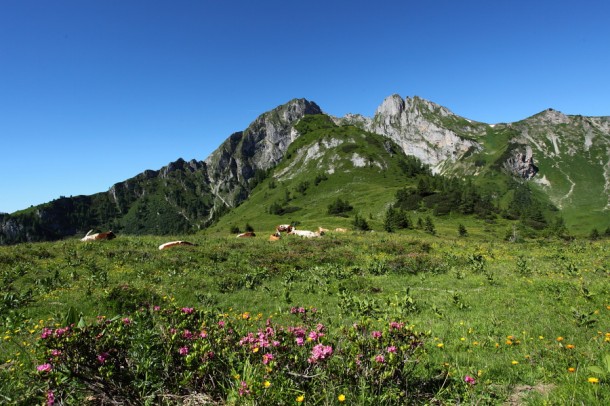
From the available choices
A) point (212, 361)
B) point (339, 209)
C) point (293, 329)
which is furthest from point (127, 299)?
point (339, 209)

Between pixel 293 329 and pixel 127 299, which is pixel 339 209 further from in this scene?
pixel 293 329

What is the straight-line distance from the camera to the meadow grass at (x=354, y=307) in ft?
17.4

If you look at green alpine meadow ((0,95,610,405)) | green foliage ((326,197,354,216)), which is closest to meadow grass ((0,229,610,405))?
green alpine meadow ((0,95,610,405))

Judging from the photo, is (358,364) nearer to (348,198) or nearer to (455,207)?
(455,207)

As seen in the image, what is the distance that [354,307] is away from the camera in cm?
1311

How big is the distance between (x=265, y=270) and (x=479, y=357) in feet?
47.9

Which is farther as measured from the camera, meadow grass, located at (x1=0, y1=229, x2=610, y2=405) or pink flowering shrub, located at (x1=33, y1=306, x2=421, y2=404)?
meadow grass, located at (x1=0, y1=229, x2=610, y2=405)

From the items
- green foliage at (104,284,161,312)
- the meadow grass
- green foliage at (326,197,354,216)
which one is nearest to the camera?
the meadow grass

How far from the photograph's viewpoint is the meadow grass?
529 centimetres

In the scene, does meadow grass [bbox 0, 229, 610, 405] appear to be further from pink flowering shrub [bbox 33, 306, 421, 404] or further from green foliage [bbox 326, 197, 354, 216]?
green foliage [bbox 326, 197, 354, 216]

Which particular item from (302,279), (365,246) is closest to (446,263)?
(365,246)

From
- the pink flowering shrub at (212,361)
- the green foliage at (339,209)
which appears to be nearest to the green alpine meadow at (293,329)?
the pink flowering shrub at (212,361)

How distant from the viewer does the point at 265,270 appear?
21312 mm

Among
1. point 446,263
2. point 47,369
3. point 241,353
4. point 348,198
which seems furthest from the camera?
point 348,198
